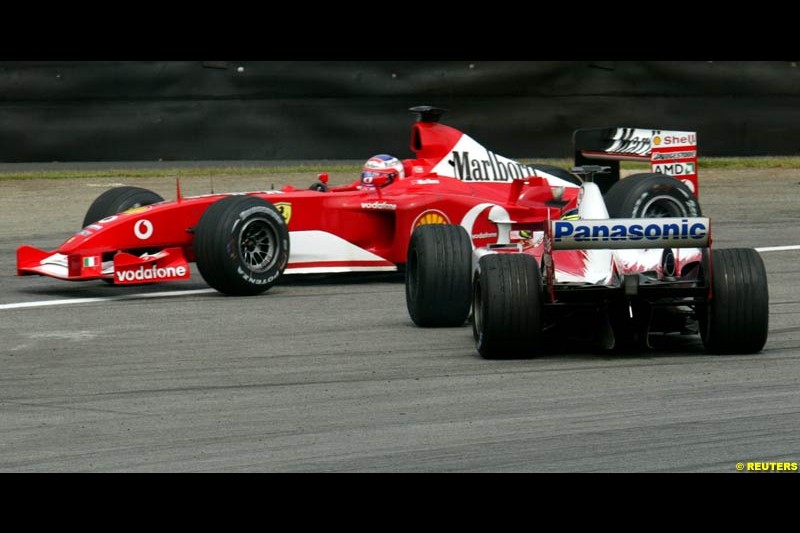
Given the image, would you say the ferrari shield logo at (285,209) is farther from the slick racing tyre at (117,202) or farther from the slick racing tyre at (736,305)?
the slick racing tyre at (736,305)

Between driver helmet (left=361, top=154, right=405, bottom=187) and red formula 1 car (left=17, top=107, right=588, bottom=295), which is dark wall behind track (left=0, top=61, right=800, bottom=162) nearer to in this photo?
red formula 1 car (left=17, top=107, right=588, bottom=295)

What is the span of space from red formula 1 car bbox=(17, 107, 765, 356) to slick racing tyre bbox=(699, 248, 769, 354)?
4.18 feet

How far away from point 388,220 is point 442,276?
253 centimetres

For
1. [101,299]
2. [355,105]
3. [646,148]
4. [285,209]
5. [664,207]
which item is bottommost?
[101,299]

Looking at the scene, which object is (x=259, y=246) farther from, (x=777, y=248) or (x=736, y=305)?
(x=777, y=248)

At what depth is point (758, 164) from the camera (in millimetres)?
20297

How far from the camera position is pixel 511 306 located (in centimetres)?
816

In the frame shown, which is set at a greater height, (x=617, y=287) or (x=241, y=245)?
(x=241, y=245)

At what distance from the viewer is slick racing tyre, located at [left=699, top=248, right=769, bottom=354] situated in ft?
26.9

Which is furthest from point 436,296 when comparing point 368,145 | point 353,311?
point 368,145

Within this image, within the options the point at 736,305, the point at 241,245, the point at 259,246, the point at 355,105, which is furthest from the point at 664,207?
the point at 355,105

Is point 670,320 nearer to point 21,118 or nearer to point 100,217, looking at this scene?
point 100,217

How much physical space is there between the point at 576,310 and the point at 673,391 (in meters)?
1.06

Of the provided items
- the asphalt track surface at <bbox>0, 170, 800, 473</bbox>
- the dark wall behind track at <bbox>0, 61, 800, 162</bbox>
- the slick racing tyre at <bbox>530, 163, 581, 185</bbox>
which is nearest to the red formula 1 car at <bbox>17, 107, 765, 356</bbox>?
the slick racing tyre at <bbox>530, 163, 581, 185</bbox>
